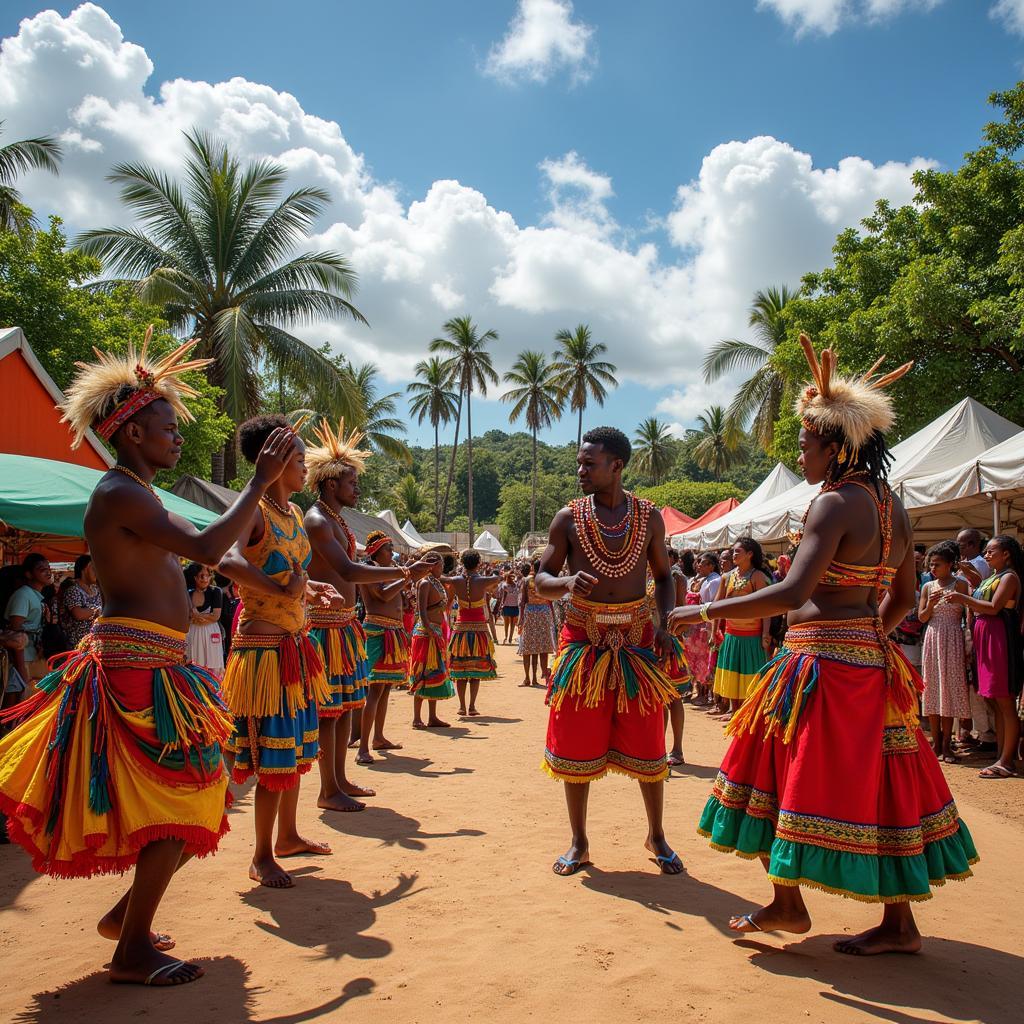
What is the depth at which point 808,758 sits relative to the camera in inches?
131

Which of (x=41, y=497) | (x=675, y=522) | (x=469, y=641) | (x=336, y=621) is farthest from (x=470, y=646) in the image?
(x=675, y=522)

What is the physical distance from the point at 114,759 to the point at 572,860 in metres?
2.59

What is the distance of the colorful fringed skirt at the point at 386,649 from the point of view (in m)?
7.95

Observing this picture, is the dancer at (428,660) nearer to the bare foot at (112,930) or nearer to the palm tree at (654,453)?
the bare foot at (112,930)

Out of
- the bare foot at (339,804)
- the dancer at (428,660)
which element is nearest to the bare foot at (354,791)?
the bare foot at (339,804)

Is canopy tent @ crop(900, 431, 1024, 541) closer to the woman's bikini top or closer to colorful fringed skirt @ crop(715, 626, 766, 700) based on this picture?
colorful fringed skirt @ crop(715, 626, 766, 700)

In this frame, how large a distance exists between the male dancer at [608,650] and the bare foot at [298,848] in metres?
1.45

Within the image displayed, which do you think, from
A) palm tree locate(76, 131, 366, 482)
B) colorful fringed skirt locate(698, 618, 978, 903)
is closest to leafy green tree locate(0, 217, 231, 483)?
palm tree locate(76, 131, 366, 482)

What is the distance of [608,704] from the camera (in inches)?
182

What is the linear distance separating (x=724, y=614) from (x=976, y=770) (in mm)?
5725

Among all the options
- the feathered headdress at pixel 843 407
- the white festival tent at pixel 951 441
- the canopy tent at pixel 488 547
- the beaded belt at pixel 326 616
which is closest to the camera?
the feathered headdress at pixel 843 407

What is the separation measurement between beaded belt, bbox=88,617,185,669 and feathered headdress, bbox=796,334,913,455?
2.93 metres

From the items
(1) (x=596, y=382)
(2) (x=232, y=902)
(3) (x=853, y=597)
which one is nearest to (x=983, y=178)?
(3) (x=853, y=597)

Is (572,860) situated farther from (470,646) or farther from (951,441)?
(951,441)
